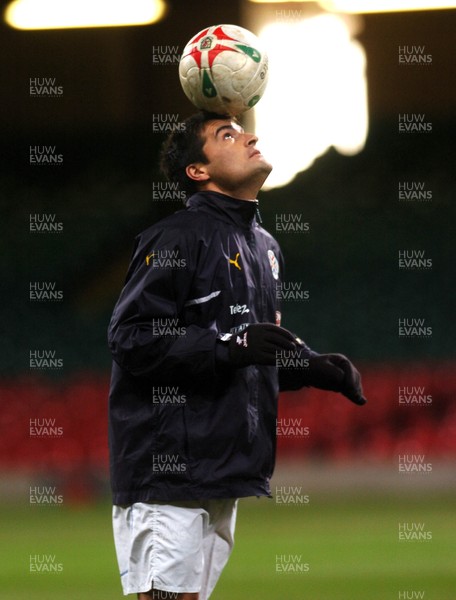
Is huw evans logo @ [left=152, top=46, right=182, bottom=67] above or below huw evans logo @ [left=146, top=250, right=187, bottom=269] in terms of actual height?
above

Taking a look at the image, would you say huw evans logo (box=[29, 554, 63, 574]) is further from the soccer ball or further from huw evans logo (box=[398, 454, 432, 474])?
huw evans logo (box=[398, 454, 432, 474])

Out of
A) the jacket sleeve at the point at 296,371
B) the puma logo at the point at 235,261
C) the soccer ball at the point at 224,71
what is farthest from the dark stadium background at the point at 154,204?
the puma logo at the point at 235,261

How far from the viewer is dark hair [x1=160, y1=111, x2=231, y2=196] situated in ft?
9.39

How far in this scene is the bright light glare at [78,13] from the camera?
9.52m

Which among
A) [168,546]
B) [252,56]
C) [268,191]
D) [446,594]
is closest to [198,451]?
[168,546]

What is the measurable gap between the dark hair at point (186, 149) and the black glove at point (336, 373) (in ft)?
1.92

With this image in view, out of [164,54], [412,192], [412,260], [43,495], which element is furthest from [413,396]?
[164,54]

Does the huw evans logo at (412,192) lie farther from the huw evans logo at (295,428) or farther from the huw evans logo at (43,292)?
the huw evans logo at (43,292)

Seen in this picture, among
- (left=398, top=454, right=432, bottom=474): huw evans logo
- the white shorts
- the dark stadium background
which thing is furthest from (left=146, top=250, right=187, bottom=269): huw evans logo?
the dark stadium background

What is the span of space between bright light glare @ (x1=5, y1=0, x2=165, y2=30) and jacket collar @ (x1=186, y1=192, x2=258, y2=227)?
7.15 meters

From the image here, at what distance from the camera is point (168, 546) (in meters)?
2.47

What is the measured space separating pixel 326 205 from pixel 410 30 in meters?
1.74

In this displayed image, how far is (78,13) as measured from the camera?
9.66 m

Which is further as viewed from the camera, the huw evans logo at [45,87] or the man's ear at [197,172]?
the huw evans logo at [45,87]
